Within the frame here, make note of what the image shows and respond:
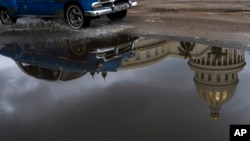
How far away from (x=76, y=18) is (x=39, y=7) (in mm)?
1729

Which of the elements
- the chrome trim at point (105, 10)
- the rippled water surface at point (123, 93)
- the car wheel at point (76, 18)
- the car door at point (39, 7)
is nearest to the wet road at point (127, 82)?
the rippled water surface at point (123, 93)

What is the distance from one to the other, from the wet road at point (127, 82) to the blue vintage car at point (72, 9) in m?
0.57

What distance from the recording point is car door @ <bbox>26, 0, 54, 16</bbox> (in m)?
13.8

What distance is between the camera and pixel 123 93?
6.75m

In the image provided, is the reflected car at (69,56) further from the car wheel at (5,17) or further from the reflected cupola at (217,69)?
the car wheel at (5,17)

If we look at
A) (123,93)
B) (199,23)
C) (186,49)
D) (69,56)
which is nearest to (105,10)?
(199,23)

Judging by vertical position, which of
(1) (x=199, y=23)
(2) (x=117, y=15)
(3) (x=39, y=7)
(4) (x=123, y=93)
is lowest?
(4) (x=123, y=93)

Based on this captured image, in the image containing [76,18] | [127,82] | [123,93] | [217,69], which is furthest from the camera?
[76,18]

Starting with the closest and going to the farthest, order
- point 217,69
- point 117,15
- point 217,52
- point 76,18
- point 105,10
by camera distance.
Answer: point 217,69 → point 217,52 → point 105,10 → point 76,18 → point 117,15

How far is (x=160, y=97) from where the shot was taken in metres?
6.40

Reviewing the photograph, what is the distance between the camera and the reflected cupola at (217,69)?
681 centimetres

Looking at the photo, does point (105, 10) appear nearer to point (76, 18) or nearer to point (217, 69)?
point (76, 18)

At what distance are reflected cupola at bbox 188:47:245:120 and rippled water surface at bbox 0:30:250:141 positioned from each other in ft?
0.06

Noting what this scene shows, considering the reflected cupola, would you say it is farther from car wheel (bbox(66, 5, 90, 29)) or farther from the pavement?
car wheel (bbox(66, 5, 90, 29))
